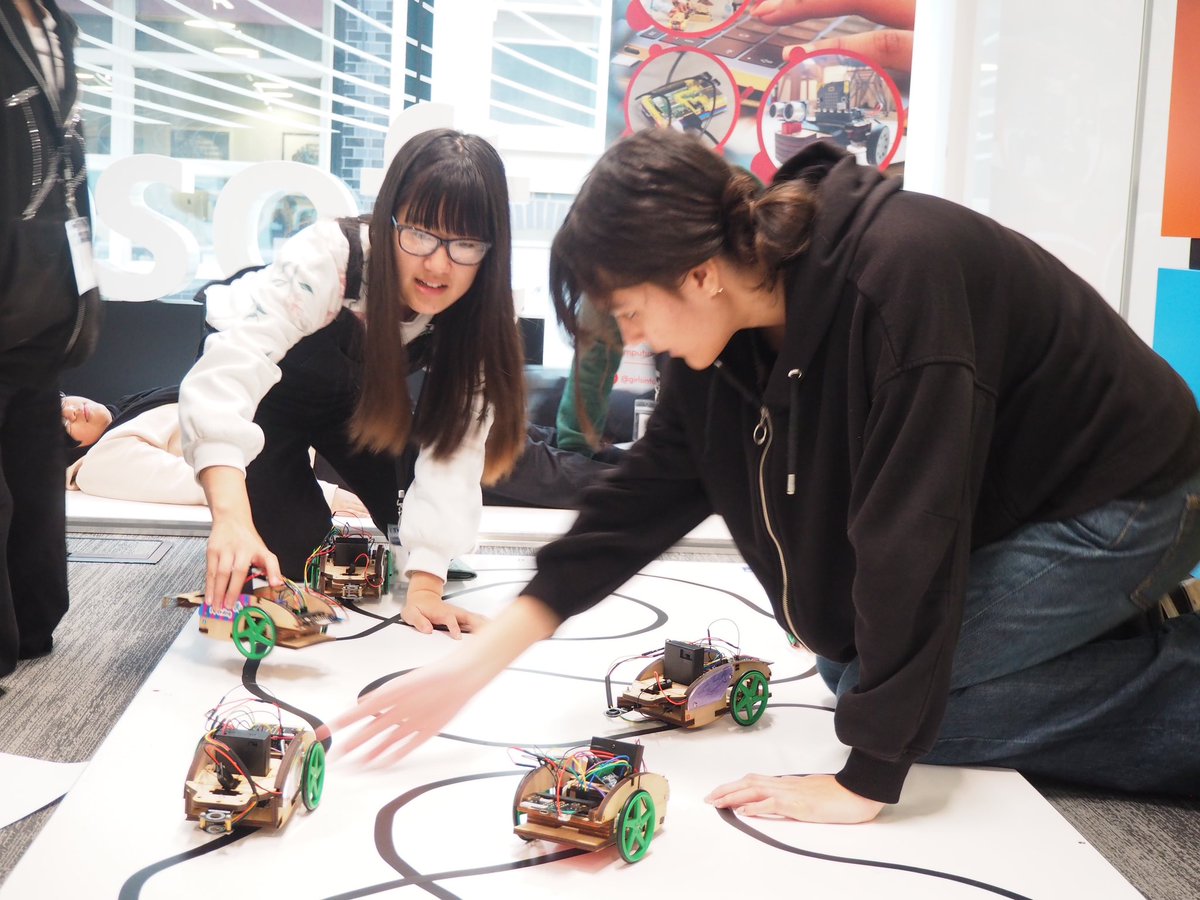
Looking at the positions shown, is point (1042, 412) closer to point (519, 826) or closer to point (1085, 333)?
point (1085, 333)

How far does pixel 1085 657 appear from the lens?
1.39m

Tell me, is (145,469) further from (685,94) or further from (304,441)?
(685,94)

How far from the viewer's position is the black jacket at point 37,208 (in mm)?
1595

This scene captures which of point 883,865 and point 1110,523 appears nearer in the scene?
point 883,865

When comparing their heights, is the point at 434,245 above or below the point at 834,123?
below

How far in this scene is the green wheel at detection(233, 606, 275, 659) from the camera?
1.59m

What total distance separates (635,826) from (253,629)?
725 mm

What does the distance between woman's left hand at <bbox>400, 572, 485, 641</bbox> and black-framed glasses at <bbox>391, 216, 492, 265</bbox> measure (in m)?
0.52

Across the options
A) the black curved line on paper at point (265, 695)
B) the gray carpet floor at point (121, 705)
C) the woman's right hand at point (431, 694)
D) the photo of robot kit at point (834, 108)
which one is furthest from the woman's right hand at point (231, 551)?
the photo of robot kit at point (834, 108)

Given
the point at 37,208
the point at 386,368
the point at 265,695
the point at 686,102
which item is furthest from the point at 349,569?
the point at 686,102

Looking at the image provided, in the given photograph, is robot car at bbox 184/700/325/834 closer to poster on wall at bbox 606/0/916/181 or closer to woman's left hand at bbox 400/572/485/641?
woman's left hand at bbox 400/572/485/641

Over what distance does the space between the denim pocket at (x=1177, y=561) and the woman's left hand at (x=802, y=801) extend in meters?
0.42

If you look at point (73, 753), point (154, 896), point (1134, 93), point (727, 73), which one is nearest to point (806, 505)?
point (154, 896)

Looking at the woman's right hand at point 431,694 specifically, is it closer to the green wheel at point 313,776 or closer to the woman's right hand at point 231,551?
the green wheel at point 313,776
